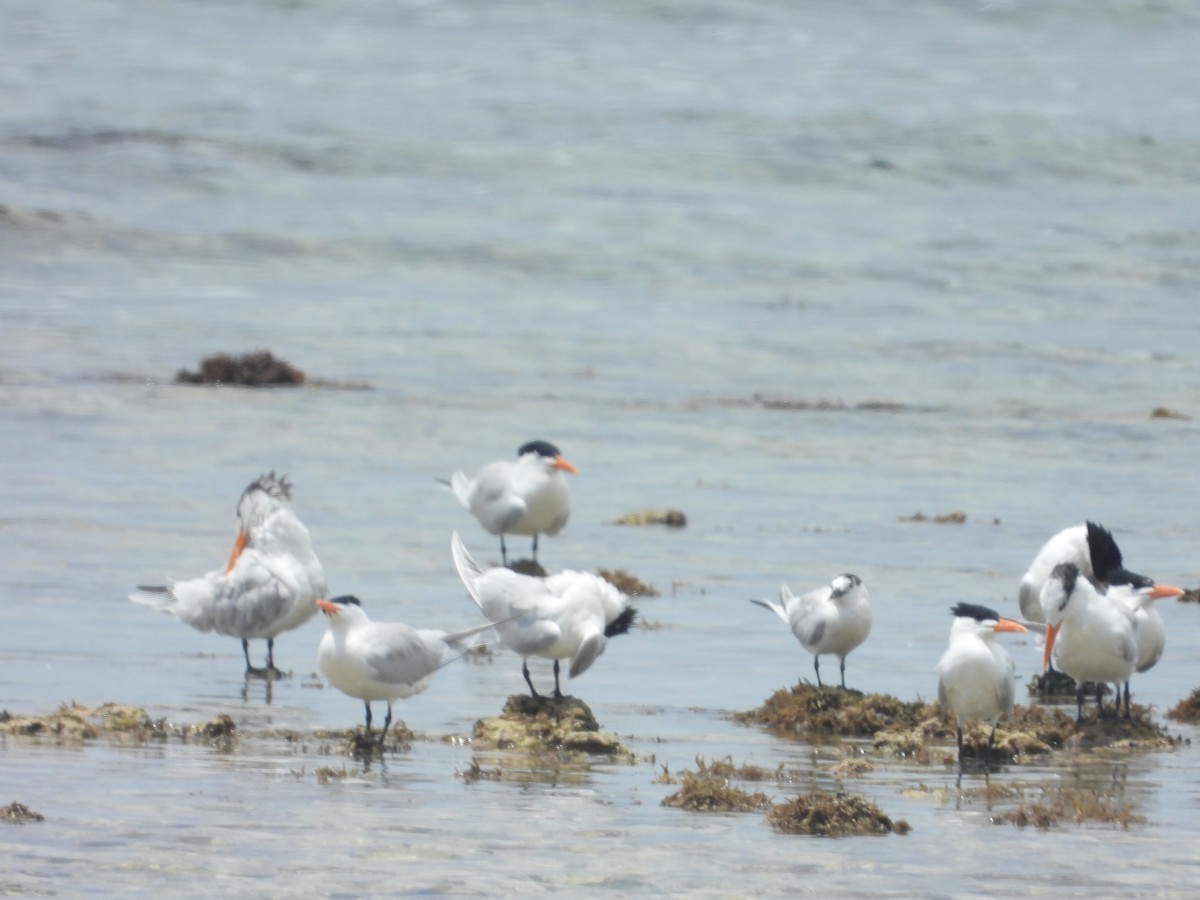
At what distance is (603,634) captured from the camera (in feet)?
39.4

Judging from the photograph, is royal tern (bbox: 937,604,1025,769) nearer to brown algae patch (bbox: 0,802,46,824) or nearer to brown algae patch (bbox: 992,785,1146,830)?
brown algae patch (bbox: 992,785,1146,830)

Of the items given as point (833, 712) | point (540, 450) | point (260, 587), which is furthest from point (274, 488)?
point (833, 712)

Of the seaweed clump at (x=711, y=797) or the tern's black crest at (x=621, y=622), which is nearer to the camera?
the seaweed clump at (x=711, y=797)

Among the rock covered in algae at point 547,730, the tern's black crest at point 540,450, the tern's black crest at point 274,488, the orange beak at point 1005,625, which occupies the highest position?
the tern's black crest at point 540,450

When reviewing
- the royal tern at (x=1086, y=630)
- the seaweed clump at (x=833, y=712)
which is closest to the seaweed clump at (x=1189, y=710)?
the royal tern at (x=1086, y=630)

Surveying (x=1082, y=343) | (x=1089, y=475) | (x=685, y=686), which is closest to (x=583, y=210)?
(x=1082, y=343)

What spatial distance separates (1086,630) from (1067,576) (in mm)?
349

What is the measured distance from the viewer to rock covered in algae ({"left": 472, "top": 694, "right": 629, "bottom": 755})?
1095 centimetres

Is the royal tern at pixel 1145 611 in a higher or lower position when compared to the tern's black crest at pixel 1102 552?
lower

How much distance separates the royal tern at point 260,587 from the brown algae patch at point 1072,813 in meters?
5.81

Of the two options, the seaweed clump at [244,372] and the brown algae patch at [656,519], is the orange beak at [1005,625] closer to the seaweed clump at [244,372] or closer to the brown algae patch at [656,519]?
the brown algae patch at [656,519]

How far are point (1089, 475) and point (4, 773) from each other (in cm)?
2025

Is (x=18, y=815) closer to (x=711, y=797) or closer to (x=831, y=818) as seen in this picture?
(x=711, y=797)

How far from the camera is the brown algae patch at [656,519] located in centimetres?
2198
